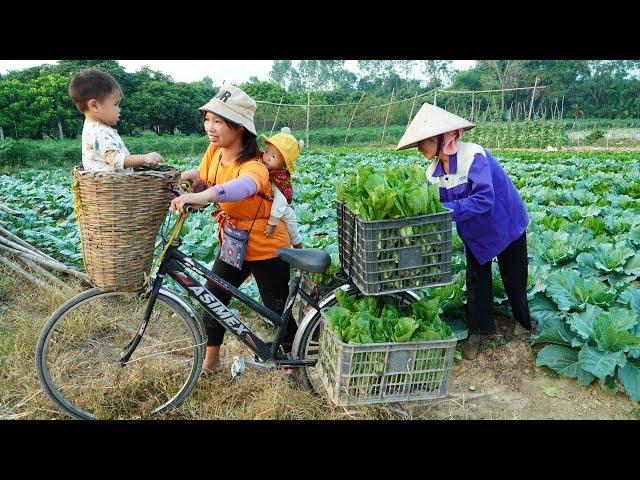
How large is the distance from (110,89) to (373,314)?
1.77m

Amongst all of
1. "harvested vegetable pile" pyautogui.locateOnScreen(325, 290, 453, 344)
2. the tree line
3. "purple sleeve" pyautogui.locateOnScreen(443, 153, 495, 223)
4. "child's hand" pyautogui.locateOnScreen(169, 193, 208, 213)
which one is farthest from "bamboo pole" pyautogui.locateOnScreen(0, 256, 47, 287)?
the tree line

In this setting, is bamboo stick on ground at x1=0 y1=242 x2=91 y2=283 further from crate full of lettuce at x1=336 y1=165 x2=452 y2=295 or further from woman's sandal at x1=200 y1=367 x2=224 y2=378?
crate full of lettuce at x1=336 y1=165 x2=452 y2=295

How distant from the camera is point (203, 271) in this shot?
277 centimetres

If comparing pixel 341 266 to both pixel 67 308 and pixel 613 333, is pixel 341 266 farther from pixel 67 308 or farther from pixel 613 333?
pixel 613 333

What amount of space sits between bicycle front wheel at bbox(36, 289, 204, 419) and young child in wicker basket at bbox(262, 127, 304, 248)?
0.73 meters

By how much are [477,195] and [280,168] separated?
42.1 inches

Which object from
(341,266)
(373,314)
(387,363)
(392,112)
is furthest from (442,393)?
(392,112)

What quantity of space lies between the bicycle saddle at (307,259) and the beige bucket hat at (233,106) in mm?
675

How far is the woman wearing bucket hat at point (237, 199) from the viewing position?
2551mm

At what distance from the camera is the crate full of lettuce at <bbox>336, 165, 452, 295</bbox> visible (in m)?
2.36

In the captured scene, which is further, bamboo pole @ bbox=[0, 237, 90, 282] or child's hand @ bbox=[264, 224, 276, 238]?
bamboo pole @ bbox=[0, 237, 90, 282]

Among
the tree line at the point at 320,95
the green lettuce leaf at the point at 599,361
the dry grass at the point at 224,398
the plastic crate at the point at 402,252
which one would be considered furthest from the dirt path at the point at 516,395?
the tree line at the point at 320,95

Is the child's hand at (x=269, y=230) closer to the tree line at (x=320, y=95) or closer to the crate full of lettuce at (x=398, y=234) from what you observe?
the crate full of lettuce at (x=398, y=234)

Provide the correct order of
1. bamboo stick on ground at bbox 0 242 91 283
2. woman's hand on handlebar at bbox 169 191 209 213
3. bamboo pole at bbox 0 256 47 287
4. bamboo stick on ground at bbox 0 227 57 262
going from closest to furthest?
woman's hand on handlebar at bbox 169 191 209 213 → bamboo pole at bbox 0 256 47 287 → bamboo stick on ground at bbox 0 242 91 283 → bamboo stick on ground at bbox 0 227 57 262
